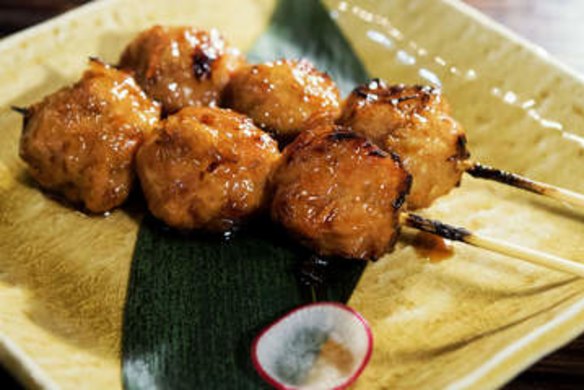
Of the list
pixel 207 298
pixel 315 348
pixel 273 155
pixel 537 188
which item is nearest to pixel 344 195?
pixel 273 155

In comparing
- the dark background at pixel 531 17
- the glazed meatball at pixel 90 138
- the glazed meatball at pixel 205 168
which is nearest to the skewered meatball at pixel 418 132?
the glazed meatball at pixel 205 168

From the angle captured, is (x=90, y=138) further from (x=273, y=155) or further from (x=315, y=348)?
(x=315, y=348)

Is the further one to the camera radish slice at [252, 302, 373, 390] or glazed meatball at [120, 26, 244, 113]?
glazed meatball at [120, 26, 244, 113]

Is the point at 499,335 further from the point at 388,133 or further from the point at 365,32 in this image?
the point at 365,32

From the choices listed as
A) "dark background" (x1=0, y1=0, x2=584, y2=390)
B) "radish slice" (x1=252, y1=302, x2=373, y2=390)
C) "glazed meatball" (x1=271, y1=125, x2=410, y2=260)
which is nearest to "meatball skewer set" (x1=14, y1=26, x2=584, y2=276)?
"glazed meatball" (x1=271, y1=125, x2=410, y2=260)

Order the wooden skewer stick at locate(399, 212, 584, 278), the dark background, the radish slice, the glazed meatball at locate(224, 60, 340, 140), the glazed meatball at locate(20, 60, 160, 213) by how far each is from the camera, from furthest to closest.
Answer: the dark background, the glazed meatball at locate(224, 60, 340, 140), the glazed meatball at locate(20, 60, 160, 213), the wooden skewer stick at locate(399, 212, 584, 278), the radish slice

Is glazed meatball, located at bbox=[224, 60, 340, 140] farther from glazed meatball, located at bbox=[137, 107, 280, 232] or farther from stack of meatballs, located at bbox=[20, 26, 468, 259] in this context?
glazed meatball, located at bbox=[137, 107, 280, 232]

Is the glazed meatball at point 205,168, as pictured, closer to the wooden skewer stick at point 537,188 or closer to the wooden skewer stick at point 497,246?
the wooden skewer stick at point 497,246
